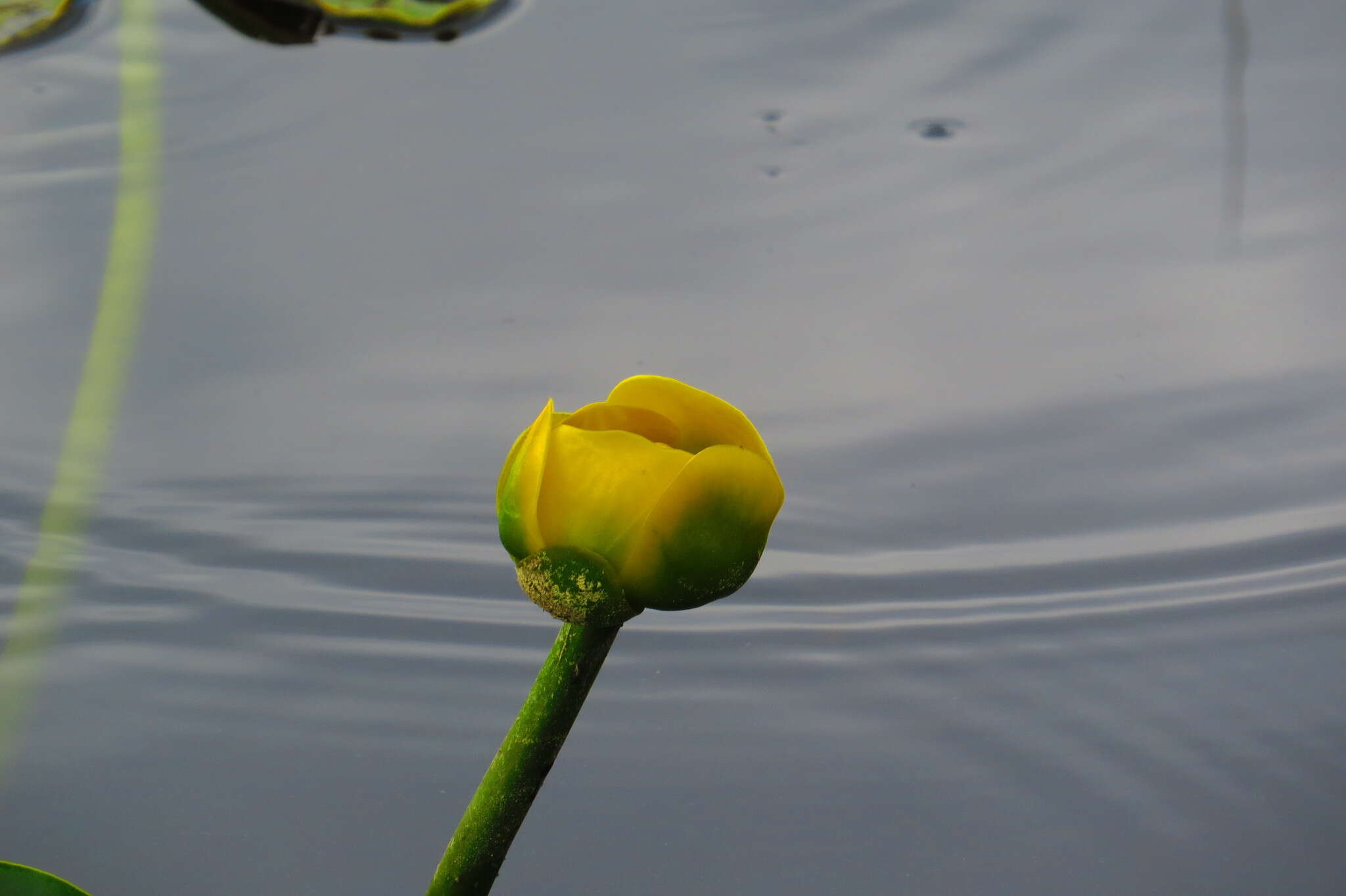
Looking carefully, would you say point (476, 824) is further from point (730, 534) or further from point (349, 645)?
point (349, 645)

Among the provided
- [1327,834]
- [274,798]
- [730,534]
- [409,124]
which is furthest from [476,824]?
[409,124]

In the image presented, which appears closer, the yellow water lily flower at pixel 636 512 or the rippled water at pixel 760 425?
the yellow water lily flower at pixel 636 512

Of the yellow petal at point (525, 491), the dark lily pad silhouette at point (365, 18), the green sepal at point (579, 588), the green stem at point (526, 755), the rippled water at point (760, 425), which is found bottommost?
the rippled water at point (760, 425)

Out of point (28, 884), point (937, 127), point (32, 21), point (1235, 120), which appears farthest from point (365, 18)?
point (28, 884)

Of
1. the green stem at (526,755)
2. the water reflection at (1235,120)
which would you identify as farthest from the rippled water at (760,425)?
the green stem at (526,755)

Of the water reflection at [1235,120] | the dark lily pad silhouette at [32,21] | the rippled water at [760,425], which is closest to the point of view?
the rippled water at [760,425]

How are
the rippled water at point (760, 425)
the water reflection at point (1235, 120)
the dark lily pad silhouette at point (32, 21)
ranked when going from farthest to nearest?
the dark lily pad silhouette at point (32, 21), the water reflection at point (1235, 120), the rippled water at point (760, 425)

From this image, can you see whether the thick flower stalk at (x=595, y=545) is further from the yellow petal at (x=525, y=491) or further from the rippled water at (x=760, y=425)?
the rippled water at (x=760, y=425)

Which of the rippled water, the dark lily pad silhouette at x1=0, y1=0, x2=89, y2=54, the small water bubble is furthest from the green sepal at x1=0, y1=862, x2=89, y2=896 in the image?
the dark lily pad silhouette at x1=0, y1=0, x2=89, y2=54
